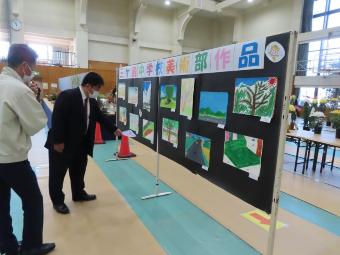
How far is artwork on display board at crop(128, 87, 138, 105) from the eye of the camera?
3510mm

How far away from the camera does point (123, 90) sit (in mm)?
3969

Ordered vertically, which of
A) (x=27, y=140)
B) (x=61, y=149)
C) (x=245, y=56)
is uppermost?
(x=245, y=56)

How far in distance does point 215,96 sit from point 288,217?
A: 5.30ft

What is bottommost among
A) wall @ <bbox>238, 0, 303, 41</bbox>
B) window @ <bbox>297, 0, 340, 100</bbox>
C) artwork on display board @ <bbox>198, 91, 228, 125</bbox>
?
artwork on display board @ <bbox>198, 91, 228, 125</bbox>

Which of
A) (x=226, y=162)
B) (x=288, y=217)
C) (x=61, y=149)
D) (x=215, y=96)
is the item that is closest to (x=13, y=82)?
(x=61, y=149)

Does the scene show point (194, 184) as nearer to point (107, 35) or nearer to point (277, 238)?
point (277, 238)

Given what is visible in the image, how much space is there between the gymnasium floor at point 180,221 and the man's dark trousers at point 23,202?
313 mm

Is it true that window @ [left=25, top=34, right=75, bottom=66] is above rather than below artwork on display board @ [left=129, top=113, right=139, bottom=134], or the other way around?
above

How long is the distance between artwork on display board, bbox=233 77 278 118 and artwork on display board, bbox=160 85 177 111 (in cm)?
92

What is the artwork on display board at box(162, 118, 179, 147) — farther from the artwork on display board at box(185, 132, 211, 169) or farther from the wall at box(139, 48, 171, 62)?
the wall at box(139, 48, 171, 62)

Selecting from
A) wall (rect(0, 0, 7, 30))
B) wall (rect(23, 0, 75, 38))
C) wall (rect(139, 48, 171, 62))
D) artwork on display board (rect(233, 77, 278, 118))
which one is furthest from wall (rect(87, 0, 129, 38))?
artwork on display board (rect(233, 77, 278, 118))

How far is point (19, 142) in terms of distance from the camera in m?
1.56

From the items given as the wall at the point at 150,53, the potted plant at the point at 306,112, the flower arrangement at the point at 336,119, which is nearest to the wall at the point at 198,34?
the wall at the point at 150,53

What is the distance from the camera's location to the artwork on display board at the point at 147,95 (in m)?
3.13
